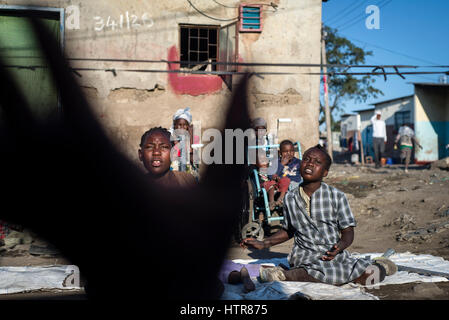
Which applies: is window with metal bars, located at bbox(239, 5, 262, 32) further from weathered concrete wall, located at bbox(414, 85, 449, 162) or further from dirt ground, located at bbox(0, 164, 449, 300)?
weathered concrete wall, located at bbox(414, 85, 449, 162)

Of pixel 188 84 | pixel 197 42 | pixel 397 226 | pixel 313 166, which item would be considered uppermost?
pixel 197 42

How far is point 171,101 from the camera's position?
22.6 feet

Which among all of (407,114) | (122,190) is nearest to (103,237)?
(122,190)

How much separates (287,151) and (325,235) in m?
3.06

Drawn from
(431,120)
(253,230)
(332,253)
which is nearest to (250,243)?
(332,253)

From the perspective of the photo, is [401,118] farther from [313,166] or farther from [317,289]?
[317,289]

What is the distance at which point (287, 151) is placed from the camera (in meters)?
5.79

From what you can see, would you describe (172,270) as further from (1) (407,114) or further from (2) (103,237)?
(1) (407,114)

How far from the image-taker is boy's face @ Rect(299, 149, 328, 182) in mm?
2836

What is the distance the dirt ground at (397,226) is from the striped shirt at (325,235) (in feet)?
0.82

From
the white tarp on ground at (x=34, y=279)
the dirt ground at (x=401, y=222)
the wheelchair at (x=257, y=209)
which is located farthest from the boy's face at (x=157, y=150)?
the wheelchair at (x=257, y=209)

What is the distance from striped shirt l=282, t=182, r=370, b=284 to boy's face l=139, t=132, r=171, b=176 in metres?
1.29

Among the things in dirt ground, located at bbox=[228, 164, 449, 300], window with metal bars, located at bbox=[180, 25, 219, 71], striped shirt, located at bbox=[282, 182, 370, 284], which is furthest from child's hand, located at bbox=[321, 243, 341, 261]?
window with metal bars, located at bbox=[180, 25, 219, 71]

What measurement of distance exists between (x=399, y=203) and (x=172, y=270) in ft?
21.4
